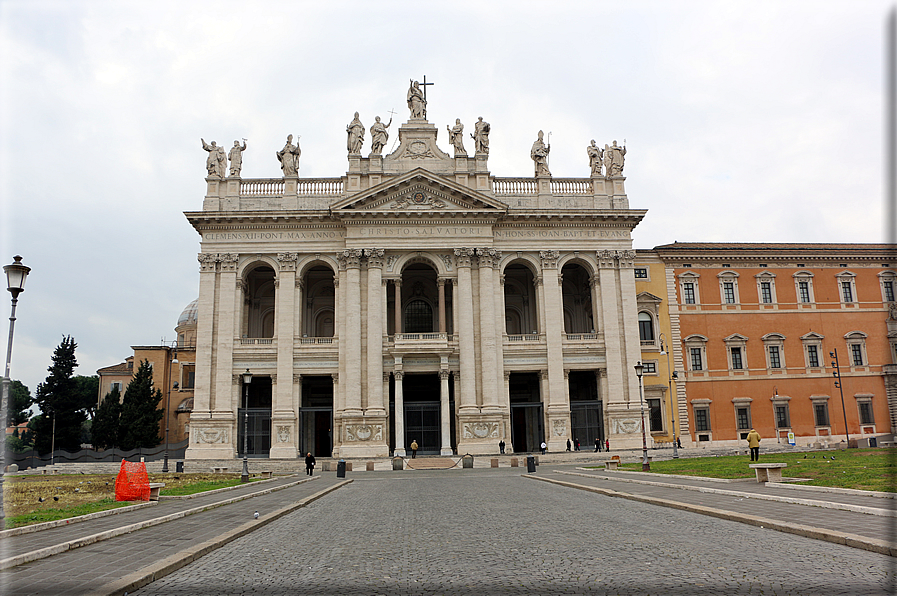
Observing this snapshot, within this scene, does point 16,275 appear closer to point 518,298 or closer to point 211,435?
point 211,435

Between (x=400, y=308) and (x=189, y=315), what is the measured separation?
48.4 m

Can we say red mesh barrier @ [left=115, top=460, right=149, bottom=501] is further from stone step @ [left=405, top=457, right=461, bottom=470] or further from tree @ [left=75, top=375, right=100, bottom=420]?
tree @ [left=75, top=375, right=100, bottom=420]

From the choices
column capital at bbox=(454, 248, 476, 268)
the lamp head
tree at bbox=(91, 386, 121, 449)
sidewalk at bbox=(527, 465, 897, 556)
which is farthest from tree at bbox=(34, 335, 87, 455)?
sidewalk at bbox=(527, 465, 897, 556)

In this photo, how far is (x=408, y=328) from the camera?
47.4 m

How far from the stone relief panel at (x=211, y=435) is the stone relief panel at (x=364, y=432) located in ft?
25.6

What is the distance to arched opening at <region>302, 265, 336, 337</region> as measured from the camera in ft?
154

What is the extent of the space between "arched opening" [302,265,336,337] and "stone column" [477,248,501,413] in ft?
37.4

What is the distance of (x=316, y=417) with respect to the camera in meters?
44.5

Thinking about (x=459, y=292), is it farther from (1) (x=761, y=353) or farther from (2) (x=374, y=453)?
(1) (x=761, y=353)

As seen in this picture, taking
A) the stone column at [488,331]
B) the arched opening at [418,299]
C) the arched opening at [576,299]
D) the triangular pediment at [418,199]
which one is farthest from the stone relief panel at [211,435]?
the arched opening at [576,299]

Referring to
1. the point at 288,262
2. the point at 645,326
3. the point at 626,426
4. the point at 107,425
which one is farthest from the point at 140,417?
the point at 645,326

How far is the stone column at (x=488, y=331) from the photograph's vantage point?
135ft

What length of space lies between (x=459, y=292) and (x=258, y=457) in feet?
53.5

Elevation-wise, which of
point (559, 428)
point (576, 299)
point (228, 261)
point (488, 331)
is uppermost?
point (228, 261)
